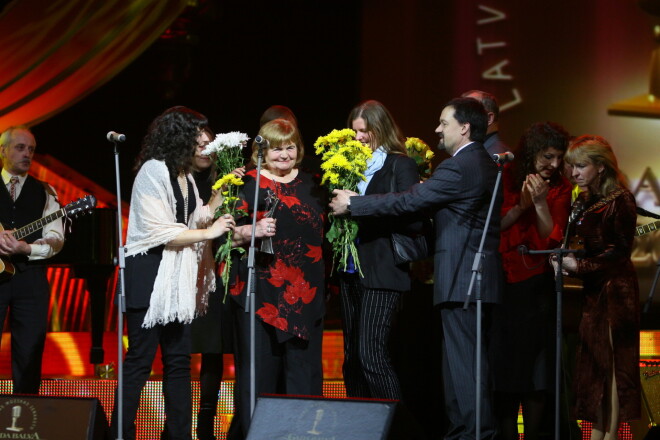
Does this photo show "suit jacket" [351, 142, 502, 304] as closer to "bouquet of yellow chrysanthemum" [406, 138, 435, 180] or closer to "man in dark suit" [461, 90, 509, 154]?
"man in dark suit" [461, 90, 509, 154]

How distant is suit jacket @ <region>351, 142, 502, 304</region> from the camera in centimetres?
445

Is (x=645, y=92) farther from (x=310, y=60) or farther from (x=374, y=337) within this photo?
(x=374, y=337)

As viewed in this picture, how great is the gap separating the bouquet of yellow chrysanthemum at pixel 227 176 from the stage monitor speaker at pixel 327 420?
0.84 m

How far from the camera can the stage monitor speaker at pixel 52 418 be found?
4.13 meters

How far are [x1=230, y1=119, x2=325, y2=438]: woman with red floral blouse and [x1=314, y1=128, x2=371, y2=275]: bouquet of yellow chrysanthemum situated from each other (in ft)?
0.29

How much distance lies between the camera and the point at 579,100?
28.9 ft

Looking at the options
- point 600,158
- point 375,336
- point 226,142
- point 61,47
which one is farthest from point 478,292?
point 61,47

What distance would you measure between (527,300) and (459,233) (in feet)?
2.36

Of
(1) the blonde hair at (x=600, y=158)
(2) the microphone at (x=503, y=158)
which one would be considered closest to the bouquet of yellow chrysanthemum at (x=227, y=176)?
(2) the microphone at (x=503, y=158)

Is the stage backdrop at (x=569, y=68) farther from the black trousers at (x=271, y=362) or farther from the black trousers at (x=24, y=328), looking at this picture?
the black trousers at (x=271, y=362)

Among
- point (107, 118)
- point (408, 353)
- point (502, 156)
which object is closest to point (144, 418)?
point (408, 353)

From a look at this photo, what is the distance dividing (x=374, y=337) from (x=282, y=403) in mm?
706

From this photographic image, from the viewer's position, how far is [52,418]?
4164mm

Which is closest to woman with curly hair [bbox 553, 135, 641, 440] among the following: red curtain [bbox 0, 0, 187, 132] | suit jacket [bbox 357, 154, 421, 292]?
suit jacket [bbox 357, 154, 421, 292]
